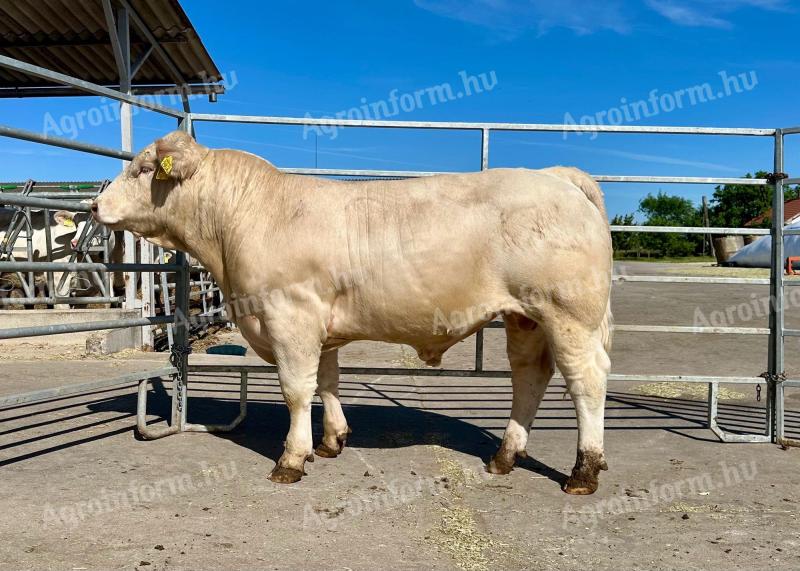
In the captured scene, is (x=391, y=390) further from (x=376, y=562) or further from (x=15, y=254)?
(x=15, y=254)

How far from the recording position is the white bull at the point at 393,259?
156 inches

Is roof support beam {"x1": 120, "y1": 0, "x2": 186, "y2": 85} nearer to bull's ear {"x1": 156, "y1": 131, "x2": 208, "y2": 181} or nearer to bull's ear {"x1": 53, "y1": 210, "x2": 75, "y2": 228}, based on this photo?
bull's ear {"x1": 53, "y1": 210, "x2": 75, "y2": 228}

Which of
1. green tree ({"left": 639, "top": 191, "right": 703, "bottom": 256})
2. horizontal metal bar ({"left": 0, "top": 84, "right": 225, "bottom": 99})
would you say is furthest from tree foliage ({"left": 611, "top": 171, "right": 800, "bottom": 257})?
horizontal metal bar ({"left": 0, "top": 84, "right": 225, "bottom": 99})

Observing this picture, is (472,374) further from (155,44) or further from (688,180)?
(155,44)

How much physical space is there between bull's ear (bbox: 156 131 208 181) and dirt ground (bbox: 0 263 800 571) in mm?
1909

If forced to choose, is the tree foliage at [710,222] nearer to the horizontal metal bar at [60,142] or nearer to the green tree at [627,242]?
the green tree at [627,242]

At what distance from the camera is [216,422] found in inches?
218

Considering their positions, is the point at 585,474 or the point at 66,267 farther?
the point at 66,267

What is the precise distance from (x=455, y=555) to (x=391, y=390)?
13.2 ft

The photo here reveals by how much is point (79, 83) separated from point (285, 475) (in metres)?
2.69

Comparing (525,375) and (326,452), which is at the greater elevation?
(525,375)

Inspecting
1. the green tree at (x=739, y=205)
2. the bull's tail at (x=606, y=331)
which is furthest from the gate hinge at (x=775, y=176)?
the green tree at (x=739, y=205)

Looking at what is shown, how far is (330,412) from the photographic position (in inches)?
186

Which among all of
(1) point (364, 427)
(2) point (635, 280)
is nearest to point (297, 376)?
(1) point (364, 427)
